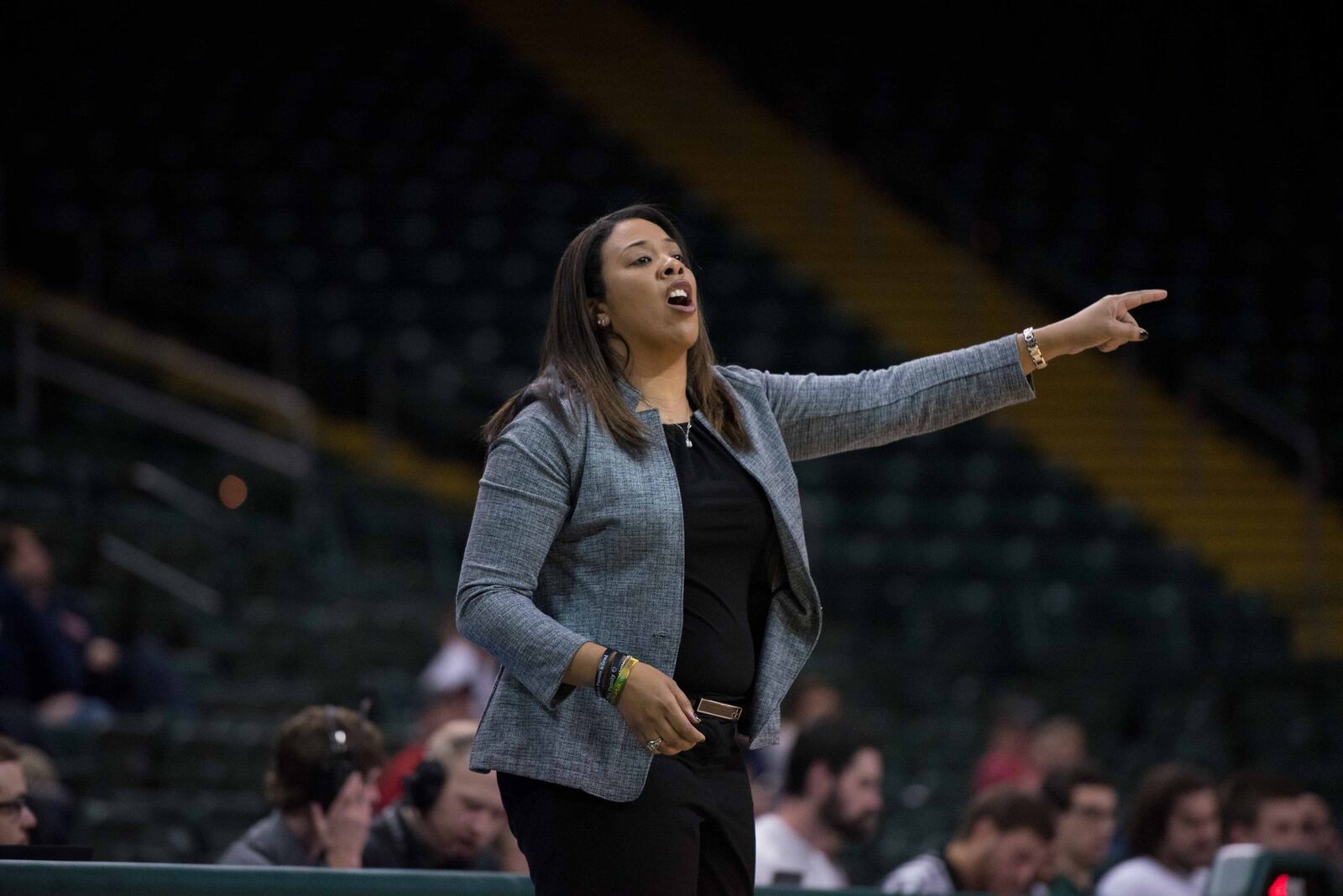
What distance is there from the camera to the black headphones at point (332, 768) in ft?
12.3

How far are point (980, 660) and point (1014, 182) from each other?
533cm

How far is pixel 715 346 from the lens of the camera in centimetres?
1214

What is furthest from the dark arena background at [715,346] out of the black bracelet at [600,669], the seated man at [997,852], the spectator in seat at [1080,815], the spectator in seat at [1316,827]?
the black bracelet at [600,669]

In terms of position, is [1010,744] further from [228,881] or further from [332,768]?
[228,881]

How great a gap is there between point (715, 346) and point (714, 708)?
9.89m

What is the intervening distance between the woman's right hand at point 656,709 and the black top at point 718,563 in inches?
5.8

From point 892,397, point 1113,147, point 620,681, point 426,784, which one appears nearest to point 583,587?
point 620,681

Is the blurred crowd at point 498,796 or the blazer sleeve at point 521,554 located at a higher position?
the blazer sleeve at point 521,554

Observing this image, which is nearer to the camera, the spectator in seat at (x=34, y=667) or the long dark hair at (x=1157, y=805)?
the long dark hair at (x=1157, y=805)

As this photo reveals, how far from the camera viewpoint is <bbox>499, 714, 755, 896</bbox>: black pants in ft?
7.27

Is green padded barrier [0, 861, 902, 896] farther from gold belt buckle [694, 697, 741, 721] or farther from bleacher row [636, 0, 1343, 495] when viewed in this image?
bleacher row [636, 0, 1343, 495]

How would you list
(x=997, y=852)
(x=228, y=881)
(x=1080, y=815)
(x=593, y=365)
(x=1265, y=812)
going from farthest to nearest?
(x=1265, y=812)
(x=1080, y=815)
(x=997, y=852)
(x=228, y=881)
(x=593, y=365)

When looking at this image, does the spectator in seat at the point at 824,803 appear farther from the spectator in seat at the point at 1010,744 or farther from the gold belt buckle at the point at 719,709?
the gold belt buckle at the point at 719,709

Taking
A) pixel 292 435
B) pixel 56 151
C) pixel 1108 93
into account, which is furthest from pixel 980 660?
pixel 56 151
